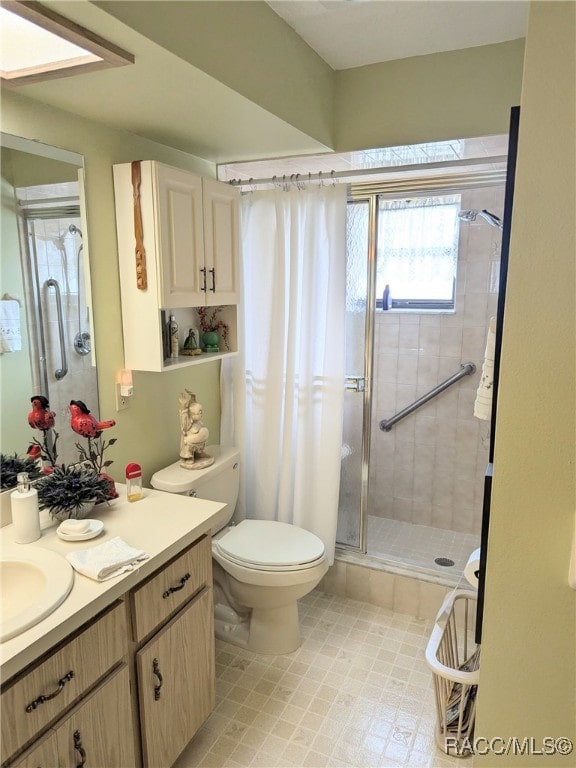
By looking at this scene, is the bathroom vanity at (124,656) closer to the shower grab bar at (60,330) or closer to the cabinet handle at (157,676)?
the cabinet handle at (157,676)

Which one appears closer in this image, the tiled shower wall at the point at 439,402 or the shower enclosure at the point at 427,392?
the shower enclosure at the point at 427,392

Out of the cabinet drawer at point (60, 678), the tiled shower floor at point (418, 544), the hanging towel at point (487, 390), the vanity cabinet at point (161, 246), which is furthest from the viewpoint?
the tiled shower floor at point (418, 544)

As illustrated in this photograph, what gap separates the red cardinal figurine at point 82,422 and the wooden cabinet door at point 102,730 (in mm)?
723

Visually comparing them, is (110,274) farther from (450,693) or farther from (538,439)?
(450,693)

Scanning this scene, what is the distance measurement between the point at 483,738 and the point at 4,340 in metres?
1.59

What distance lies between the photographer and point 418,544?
9.92 feet

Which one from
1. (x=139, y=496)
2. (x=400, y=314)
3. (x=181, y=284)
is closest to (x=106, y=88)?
(x=181, y=284)

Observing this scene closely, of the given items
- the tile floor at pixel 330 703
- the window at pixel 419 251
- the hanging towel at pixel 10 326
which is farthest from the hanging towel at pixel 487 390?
the hanging towel at pixel 10 326

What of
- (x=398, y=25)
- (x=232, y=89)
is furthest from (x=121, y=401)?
(x=398, y=25)

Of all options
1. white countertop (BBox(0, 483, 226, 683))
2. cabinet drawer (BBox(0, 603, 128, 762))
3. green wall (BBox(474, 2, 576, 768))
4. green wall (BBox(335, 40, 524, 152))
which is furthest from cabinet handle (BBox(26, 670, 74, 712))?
green wall (BBox(335, 40, 524, 152))

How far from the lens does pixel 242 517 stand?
8.86 feet

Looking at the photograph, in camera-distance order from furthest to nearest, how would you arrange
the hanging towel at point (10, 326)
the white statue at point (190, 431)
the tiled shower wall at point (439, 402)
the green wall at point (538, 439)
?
the tiled shower wall at point (439, 402) → the white statue at point (190, 431) → the hanging towel at point (10, 326) → the green wall at point (538, 439)

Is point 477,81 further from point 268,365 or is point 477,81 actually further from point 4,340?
point 4,340

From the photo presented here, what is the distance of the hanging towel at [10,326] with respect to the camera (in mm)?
1572
